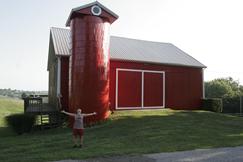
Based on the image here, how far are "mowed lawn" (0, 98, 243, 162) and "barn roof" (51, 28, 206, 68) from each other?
19.8 feet

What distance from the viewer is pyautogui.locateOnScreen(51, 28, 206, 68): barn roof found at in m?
22.1

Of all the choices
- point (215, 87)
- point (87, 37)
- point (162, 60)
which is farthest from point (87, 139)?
point (215, 87)

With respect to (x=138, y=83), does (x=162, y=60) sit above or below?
above

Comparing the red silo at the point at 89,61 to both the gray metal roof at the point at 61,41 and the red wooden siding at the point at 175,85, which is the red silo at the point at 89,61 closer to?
the gray metal roof at the point at 61,41

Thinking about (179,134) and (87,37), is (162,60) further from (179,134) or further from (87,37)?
(179,134)

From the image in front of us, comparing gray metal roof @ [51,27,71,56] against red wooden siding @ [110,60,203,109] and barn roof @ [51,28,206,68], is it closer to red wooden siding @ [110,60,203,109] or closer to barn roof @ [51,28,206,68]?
barn roof @ [51,28,206,68]

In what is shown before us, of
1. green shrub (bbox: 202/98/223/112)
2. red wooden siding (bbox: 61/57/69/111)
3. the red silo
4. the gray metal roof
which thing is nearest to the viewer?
the red silo

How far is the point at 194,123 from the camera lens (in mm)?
16125

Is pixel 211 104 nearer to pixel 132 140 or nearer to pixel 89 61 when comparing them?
pixel 89 61

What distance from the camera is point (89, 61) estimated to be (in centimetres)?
1769

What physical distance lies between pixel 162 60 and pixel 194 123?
8569 millimetres

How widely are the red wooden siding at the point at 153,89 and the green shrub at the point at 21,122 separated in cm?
833

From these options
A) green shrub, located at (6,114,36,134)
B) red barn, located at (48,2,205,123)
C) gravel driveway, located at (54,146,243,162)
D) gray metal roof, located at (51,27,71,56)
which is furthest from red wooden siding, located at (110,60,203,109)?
gravel driveway, located at (54,146,243,162)

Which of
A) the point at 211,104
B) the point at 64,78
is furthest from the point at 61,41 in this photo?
the point at 211,104
